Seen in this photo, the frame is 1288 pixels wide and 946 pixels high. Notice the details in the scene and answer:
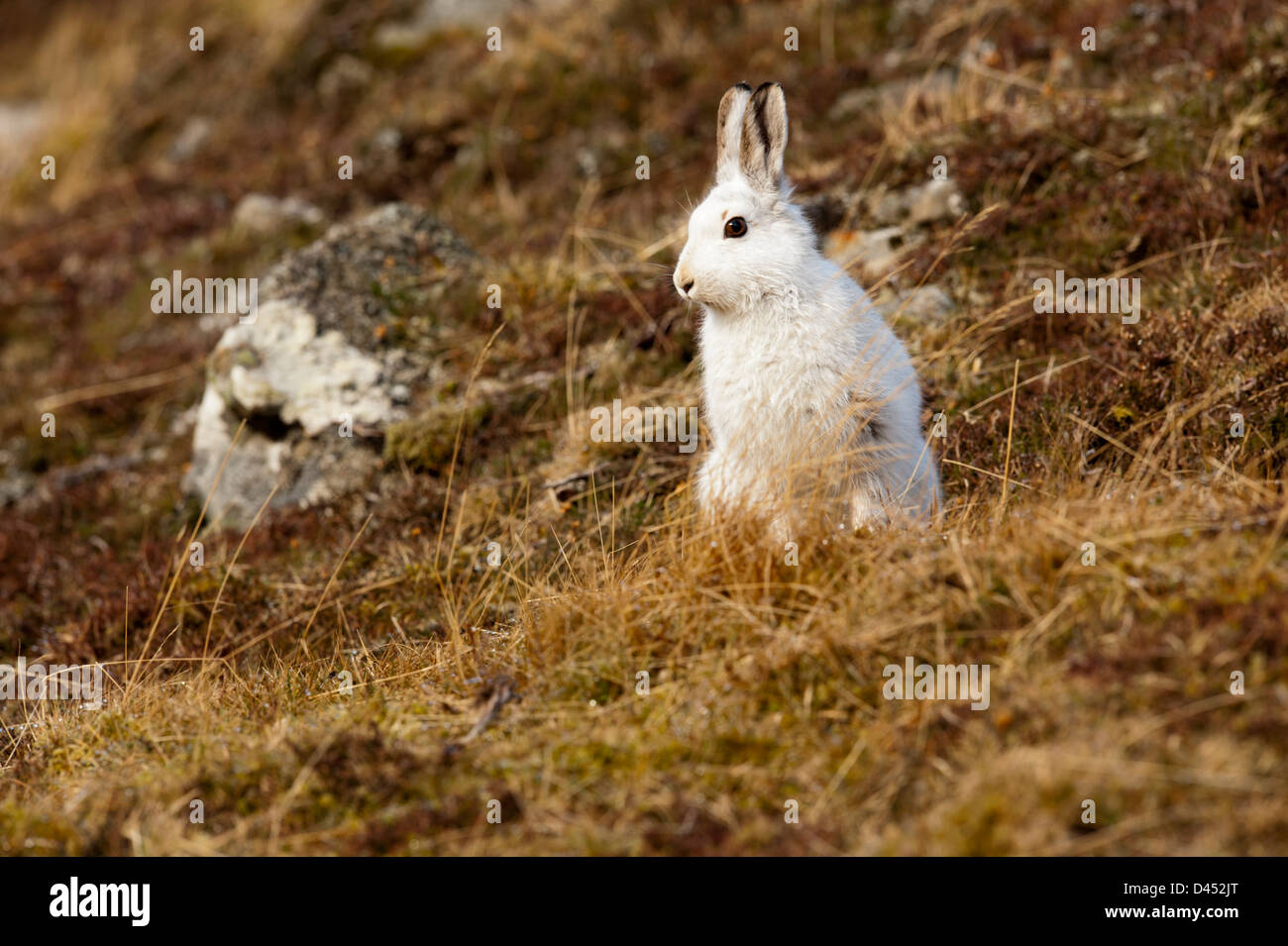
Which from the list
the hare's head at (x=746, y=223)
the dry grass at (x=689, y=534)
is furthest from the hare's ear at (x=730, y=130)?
the dry grass at (x=689, y=534)

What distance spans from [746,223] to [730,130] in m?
0.67

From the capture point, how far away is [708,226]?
223 inches

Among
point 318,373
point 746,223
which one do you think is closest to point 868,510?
point 746,223

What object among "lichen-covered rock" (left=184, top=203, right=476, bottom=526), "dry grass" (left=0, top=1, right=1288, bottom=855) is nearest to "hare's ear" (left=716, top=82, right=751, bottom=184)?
"dry grass" (left=0, top=1, right=1288, bottom=855)

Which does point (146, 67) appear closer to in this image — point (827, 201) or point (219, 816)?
point (827, 201)

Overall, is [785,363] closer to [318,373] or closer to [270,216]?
[318,373]

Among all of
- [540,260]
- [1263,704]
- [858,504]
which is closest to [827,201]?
[540,260]

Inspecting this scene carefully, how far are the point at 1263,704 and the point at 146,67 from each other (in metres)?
21.3

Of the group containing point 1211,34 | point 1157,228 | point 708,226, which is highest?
point 1211,34

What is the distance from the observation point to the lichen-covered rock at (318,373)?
8.38m

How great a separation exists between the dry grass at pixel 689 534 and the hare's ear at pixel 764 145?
43.3 inches

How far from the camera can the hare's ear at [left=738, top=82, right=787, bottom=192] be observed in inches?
225

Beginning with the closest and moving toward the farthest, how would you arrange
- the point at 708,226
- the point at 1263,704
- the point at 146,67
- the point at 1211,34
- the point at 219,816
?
the point at 1263,704, the point at 219,816, the point at 708,226, the point at 1211,34, the point at 146,67

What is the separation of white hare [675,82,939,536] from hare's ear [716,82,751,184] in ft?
0.28
